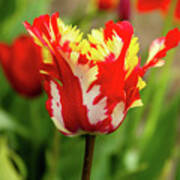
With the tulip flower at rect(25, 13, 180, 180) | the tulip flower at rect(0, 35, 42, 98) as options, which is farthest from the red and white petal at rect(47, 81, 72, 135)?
the tulip flower at rect(0, 35, 42, 98)

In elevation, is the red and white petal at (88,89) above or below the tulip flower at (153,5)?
above

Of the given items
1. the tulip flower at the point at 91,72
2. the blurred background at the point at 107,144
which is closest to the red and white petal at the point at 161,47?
the tulip flower at the point at 91,72

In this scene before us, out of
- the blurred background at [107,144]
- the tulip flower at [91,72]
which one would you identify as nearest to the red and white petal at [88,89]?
the tulip flower at [91,72]

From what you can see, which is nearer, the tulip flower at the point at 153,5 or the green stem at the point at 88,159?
the green stem at the point at 88,159

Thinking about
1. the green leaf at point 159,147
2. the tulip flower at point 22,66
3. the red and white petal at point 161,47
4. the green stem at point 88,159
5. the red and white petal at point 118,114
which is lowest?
the green leaf at point 159,147

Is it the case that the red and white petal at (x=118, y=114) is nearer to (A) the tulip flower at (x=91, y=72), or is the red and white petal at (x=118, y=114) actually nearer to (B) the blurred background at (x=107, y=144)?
(A) the tulip flower at (x=91, y=72)

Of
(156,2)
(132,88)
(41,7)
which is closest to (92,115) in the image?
(132,88)

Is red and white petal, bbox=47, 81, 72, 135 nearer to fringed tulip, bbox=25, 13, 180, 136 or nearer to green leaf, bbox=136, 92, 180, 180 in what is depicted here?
fringed tulip, bbox=25, 13, 180, 136

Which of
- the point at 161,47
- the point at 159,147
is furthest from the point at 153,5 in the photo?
the point at 161,47

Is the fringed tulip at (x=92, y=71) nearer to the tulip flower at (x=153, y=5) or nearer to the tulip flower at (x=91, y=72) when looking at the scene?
the tulip flower at (x=91, y=72)
